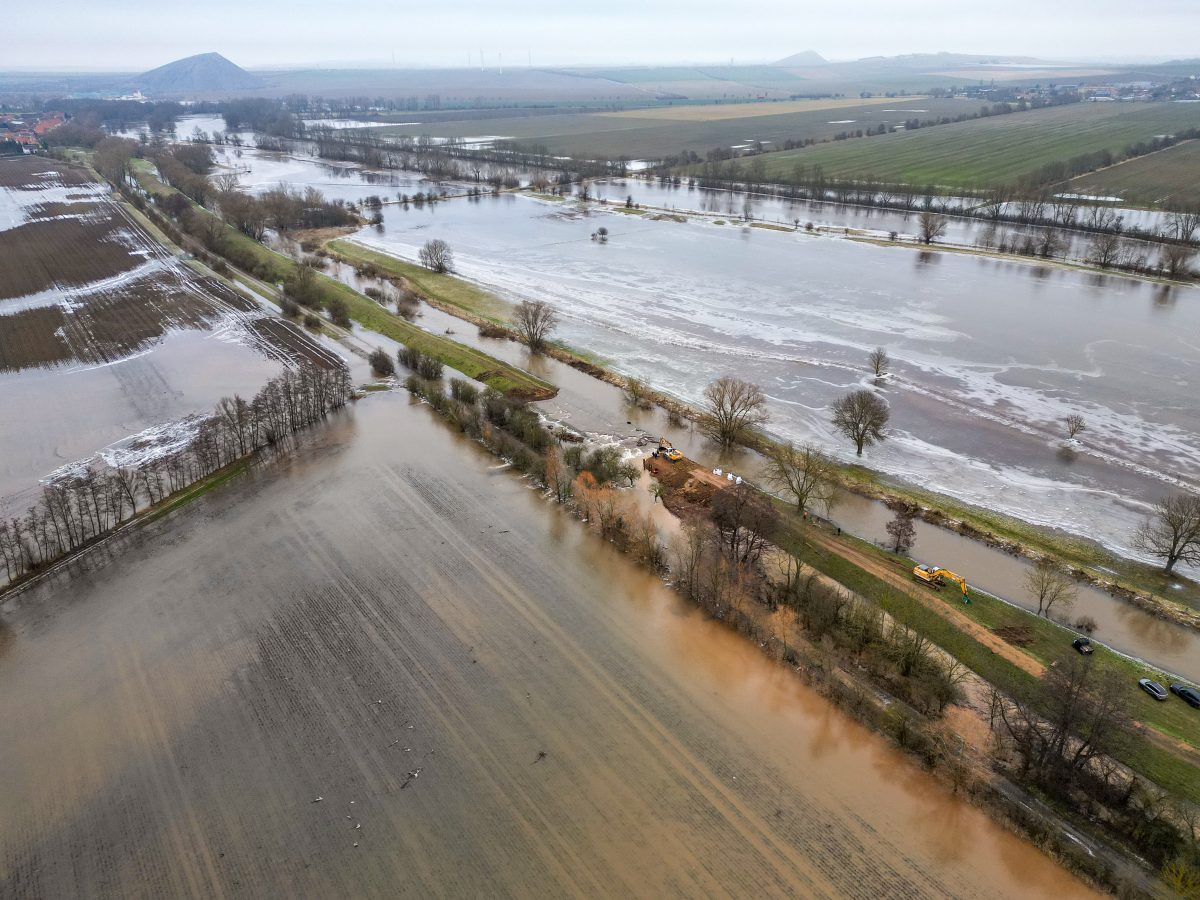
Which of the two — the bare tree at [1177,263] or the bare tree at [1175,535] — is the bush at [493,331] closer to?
the bare tree at [1175,535]

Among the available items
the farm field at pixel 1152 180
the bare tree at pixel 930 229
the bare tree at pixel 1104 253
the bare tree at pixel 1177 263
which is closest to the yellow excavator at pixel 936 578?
the bare tree at pixel 1177 263

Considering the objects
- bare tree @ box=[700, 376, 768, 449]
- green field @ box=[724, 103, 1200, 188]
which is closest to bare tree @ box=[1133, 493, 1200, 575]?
bare tree @ box=[700, 376, 768, 449]

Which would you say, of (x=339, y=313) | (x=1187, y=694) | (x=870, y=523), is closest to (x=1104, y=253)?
(x=870, y=523)

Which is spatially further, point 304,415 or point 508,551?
point 304,415

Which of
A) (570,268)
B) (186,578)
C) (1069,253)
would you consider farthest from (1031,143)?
(186,578)

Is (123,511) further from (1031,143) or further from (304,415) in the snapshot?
(1031,143)

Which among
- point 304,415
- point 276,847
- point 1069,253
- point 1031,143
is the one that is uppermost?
point 1031,143
